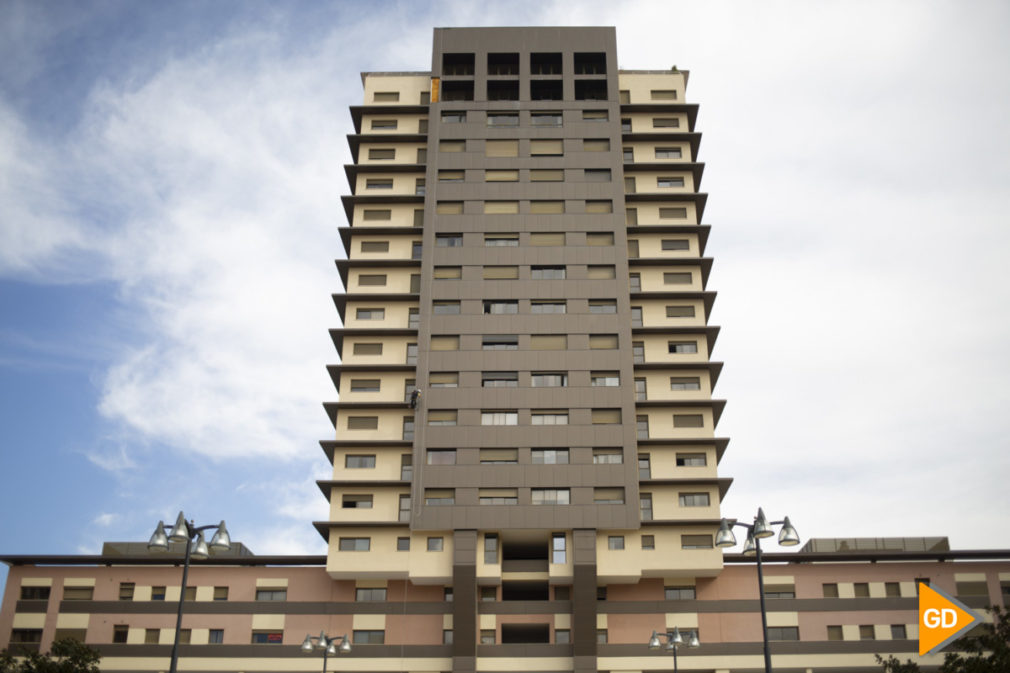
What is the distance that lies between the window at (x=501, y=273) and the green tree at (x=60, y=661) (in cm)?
2942

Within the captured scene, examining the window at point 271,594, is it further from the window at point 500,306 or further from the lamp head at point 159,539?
the lamp head at point 159,539

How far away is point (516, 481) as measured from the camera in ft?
→ 169

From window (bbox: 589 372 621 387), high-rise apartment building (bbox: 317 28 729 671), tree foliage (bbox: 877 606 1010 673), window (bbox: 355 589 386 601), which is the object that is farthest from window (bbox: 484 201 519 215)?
tree foliage (bbox: 877 606 1010 673)

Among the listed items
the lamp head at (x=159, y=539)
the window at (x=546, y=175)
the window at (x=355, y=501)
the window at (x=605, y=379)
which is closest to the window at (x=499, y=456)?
the window at (x=605, y=379)

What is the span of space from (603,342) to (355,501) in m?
17.2

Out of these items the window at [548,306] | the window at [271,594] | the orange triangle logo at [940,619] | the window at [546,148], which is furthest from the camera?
the window at [546,148]

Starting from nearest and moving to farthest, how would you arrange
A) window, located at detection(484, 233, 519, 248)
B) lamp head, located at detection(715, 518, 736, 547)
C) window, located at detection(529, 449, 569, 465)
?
lamp head, located at detection(715, 518, 736, 547) → window, located at detection(529, 449, 569, 465) → window, located at detection(484, 233, 519, 248)

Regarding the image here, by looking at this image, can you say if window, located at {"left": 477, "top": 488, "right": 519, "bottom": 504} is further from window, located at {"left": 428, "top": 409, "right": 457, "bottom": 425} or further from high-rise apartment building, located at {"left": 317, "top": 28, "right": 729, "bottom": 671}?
window, located at {"left": 428, "top": 409, "right": 457, "bottom": 425}

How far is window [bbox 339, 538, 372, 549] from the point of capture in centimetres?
5166

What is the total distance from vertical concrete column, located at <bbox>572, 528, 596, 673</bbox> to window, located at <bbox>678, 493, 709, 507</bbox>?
19.4 feet

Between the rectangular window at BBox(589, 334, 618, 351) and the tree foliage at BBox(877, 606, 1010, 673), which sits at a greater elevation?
the rectangular window at BBox(589, 334, 618, 351)

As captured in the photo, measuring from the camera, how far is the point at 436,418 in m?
53.1

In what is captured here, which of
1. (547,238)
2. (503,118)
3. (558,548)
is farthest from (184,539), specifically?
(503,118)

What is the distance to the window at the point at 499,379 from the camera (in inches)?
2112
